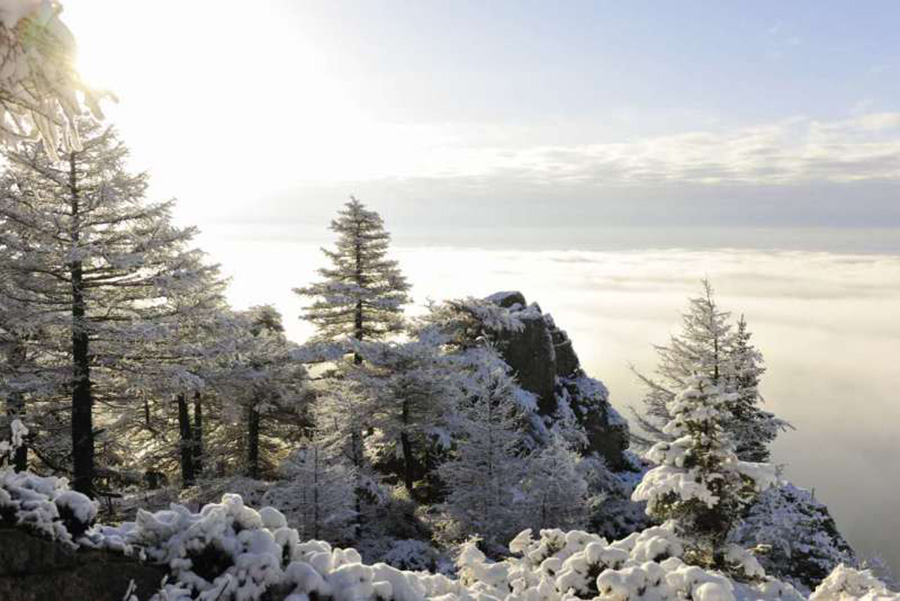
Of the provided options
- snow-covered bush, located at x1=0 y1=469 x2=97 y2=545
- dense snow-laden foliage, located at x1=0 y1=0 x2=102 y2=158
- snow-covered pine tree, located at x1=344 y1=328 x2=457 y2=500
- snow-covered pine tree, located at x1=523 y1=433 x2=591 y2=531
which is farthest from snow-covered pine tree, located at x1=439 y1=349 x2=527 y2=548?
dense snow-laden foliage, located at x1=0 y1=0 x2=102 y2=158

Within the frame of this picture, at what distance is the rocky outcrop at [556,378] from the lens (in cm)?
2792

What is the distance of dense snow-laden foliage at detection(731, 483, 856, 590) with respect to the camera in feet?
66.4

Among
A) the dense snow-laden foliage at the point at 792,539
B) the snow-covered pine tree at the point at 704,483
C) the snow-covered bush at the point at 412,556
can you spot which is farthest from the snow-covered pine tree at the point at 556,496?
the snow-covered pine tree at the point at 704,483

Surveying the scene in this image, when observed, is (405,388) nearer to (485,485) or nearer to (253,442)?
(485,485)

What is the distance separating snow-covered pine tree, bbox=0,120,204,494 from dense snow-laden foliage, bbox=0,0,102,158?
32.9 feet

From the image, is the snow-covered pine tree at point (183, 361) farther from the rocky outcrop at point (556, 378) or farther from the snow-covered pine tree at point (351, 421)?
the rocky outcrop at point (556, 378)

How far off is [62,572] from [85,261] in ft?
38.8

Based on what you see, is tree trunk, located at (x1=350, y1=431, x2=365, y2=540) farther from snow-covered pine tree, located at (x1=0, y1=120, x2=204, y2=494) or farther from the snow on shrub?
the snow on shrub

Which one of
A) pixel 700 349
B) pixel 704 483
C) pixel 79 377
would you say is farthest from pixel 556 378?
pixel 79 377

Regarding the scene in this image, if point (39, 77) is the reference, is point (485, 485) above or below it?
below

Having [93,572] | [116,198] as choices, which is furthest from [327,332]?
[93,572]

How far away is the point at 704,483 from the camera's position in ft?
34.4

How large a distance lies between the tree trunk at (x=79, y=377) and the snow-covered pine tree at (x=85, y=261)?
1.0 inches

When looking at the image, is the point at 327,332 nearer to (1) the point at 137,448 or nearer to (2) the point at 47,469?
(1) the point at 137,448
